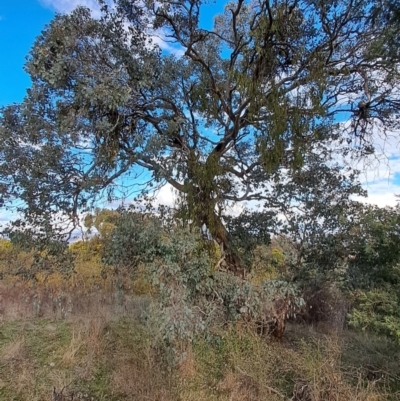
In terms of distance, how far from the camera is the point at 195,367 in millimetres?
4258

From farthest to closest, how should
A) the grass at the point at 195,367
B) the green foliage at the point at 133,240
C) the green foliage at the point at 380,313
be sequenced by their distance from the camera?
the green foliage at the point at 133,240 → the grass at the point at 195,367 → the green foliage at the point at 380,313

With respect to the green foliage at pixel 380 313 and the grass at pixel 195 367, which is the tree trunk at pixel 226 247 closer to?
the grass at pixel 195 367

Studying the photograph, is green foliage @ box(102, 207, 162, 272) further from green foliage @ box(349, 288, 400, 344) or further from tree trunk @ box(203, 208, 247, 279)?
green foliage @ box(349, 288, 400, 344)

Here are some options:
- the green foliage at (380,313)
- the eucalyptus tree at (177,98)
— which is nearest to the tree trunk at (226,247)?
the eucalyptus tree at (177,98)

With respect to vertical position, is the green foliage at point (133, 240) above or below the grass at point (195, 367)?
above

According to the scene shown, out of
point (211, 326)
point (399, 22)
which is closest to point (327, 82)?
point (399, 22)

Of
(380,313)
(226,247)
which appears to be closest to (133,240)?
(226,247)

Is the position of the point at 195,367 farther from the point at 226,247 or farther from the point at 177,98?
the point at 177,98

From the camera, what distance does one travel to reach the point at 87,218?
15.9 ft

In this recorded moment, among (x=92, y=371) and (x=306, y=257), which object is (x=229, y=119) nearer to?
(x=306, y=257)

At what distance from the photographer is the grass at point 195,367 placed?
3.52m

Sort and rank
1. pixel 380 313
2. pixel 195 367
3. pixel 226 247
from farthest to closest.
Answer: pixel 226 247 < pixel 195 367 < pixel 380 313

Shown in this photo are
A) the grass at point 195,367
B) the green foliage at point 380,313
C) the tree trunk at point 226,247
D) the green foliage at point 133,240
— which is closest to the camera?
the green foliage at point 380,313

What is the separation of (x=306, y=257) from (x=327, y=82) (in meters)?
2.61
